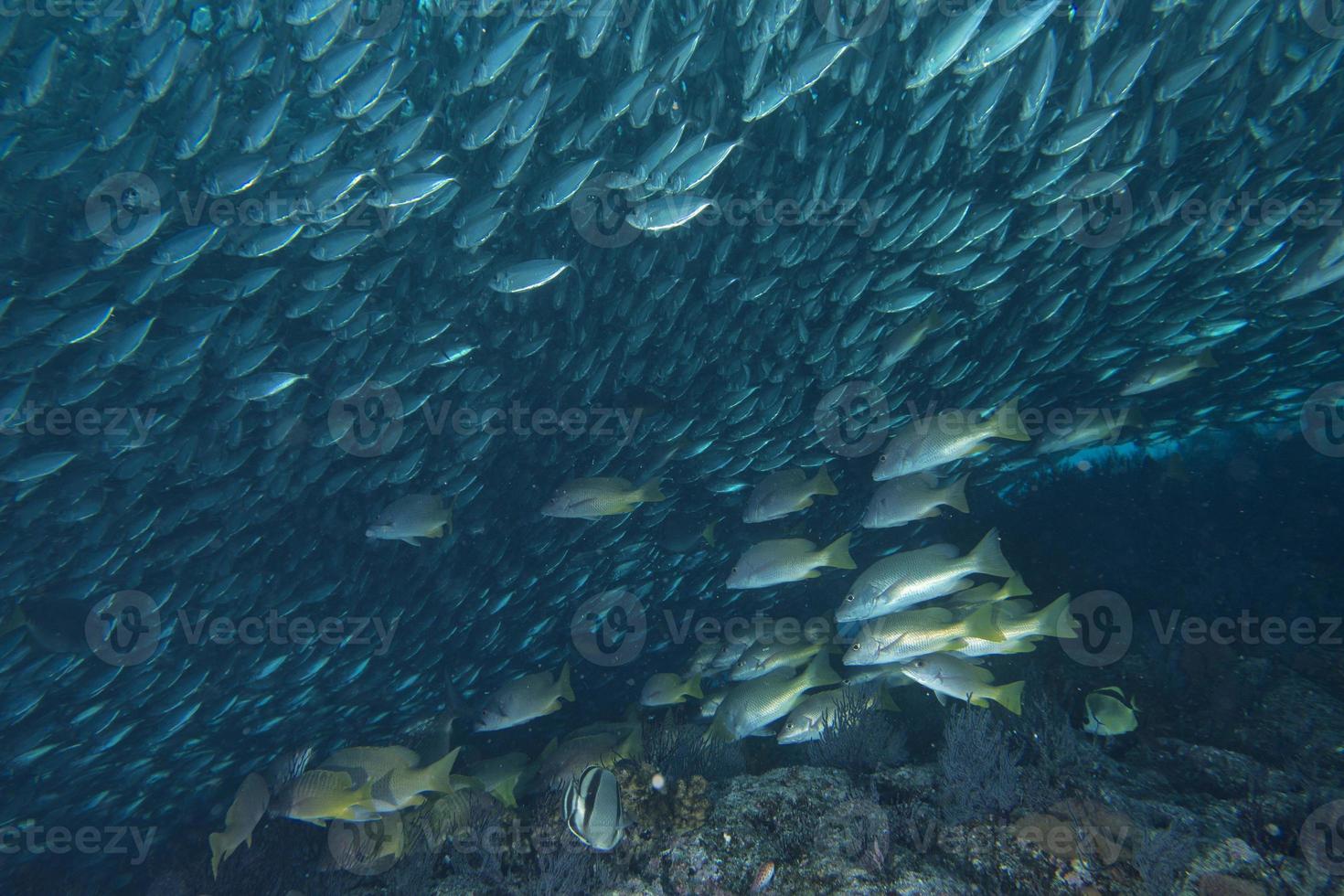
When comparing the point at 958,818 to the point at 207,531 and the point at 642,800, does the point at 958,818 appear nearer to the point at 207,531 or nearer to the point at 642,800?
the point at 642,800

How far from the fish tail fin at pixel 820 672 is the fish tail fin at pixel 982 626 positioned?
124 centimetres

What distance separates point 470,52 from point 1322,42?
7.69 meters

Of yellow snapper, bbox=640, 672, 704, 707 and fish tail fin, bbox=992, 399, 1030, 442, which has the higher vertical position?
fish tail fin, bbox=992, 399, 1030, 442

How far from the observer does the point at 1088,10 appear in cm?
502

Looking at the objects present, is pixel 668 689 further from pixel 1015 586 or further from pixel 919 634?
pixel 1015 586

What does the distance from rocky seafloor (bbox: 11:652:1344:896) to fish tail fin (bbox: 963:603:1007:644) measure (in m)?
0.54

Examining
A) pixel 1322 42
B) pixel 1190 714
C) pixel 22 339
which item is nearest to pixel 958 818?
pixel 1190 714

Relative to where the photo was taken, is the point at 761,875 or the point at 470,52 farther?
the point at 470,52

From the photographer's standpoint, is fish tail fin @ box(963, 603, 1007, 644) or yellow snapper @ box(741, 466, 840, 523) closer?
fish tail fin @ box(963, 603, 1007, 644)

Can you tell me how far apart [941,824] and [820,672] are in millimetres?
1539

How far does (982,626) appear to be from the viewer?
4305 millimetres

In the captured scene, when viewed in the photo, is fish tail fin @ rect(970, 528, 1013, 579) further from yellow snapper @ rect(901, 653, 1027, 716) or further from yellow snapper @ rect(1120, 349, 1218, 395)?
yellow snapper @ rect(1120, 349, 1218, 395)

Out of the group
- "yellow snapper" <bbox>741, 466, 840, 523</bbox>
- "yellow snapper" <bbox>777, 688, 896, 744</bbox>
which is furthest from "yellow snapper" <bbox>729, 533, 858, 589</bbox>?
"yellow snapper" <bbox>777, 688, 896, 744</bbox>

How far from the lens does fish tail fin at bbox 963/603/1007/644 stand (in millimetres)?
4290
